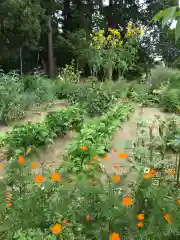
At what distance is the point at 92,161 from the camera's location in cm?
315

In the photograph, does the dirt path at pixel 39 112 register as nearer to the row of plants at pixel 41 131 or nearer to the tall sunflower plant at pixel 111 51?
the row of plants at pixel 41 131

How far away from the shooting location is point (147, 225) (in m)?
1.66

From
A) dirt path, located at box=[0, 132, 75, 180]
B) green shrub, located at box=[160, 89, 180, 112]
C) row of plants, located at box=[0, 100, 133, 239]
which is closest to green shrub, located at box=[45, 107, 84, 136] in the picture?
dirt path, located at box=[0, 132, 75, 180]

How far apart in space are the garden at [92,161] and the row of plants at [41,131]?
13 mm

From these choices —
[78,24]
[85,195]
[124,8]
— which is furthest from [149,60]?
[85,195]

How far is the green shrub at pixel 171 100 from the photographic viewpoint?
21.8 ft

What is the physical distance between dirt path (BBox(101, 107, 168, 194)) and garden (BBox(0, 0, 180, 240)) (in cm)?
1

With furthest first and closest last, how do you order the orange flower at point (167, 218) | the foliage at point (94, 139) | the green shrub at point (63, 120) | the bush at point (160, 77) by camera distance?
the bush at point (160, 77), the green shrub at point (63, 120), the foliage at point (94, 139), the orange flower at point (167, 218)

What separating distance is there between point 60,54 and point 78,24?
2.09 m

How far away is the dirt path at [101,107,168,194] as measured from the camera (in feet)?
9.41

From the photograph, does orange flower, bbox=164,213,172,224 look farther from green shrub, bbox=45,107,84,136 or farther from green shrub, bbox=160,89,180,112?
green shrub, bbox=160,89,180,112

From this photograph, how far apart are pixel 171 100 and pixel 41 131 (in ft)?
12.6

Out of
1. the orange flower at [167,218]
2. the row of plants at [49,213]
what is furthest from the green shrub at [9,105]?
the orange flower at [167,218]

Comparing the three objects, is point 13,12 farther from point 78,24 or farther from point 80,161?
point 80,161
